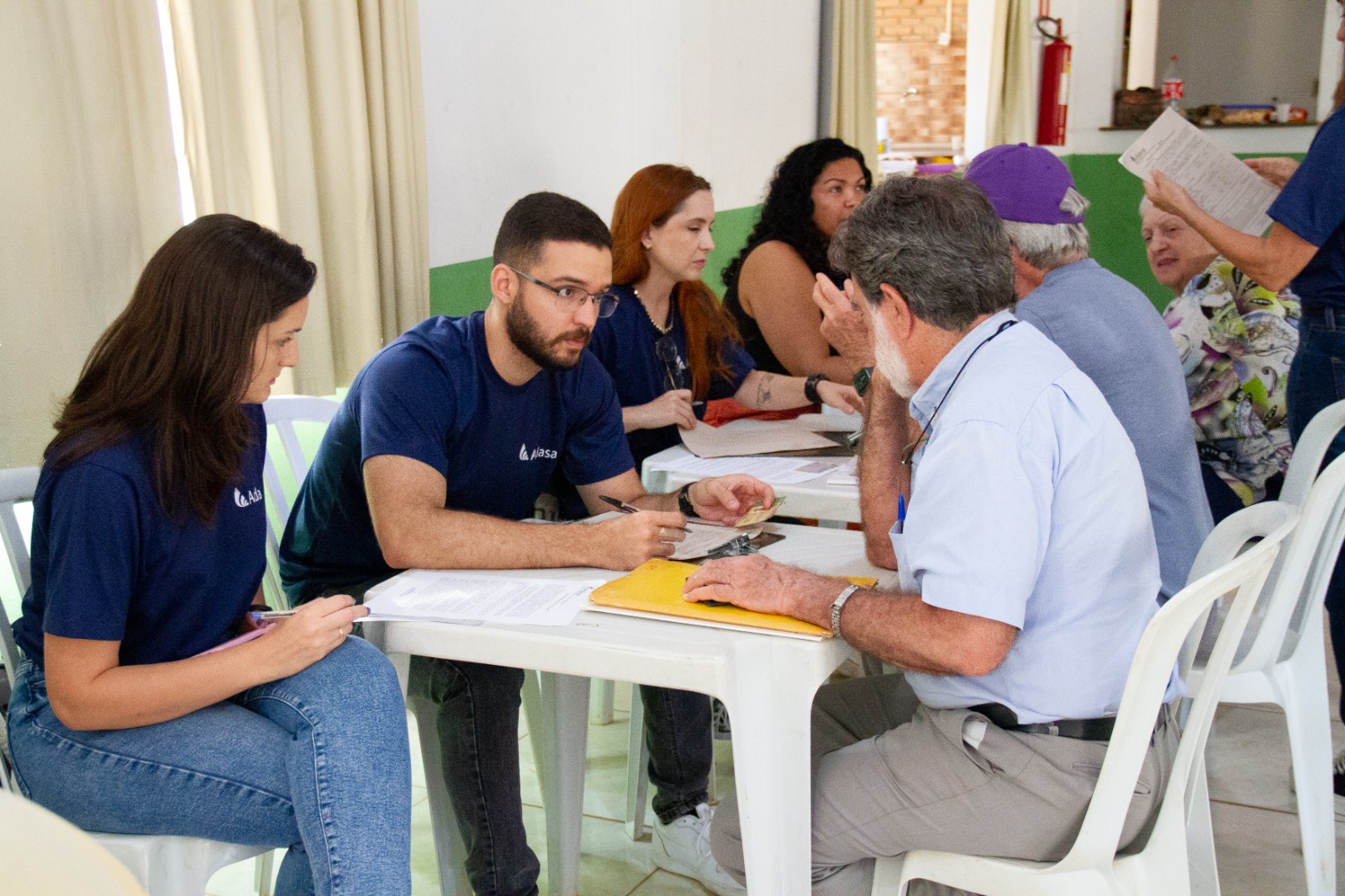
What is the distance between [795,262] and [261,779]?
2.26 metres

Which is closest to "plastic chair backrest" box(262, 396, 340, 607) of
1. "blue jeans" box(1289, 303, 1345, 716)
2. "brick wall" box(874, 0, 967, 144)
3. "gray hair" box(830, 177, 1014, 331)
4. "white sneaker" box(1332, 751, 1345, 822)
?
"gray hair" box(830, 177, 1014, 331)

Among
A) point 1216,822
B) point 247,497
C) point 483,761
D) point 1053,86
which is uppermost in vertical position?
point 1053,86

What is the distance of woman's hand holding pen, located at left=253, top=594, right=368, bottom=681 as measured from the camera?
136 centimetres

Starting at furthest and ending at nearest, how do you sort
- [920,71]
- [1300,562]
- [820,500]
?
[920,71]
[820,500]
[1300,562]

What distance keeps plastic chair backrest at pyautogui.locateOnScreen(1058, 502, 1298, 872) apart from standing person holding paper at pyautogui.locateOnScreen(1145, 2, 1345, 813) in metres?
1.09

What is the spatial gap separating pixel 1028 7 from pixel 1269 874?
581 cm

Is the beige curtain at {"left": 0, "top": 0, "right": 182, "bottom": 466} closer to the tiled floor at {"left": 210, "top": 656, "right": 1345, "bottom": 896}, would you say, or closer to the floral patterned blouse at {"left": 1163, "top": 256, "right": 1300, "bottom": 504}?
the tiled floor at {"left": 210, "top": 656, "right": 1345, "bottom": 896}

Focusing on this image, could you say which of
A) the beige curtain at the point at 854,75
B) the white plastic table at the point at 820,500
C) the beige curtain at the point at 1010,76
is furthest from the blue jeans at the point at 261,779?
the beige curtain at the point at 1010,76

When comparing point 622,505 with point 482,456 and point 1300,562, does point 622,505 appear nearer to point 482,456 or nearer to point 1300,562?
point 482,456

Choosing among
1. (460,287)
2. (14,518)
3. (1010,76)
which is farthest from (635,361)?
(1010,76)

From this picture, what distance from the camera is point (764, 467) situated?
7.55ft

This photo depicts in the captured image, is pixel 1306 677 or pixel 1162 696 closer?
pixel 1162 696

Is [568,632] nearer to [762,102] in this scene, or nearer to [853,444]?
[853,444]

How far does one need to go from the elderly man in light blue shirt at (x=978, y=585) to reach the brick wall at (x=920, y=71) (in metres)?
8.64
